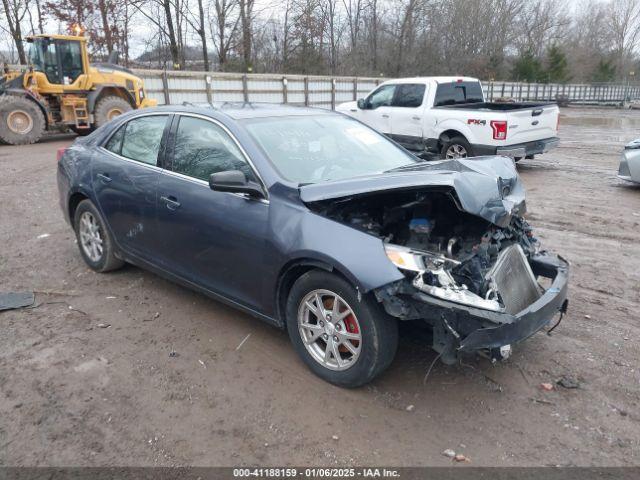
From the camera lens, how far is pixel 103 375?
3.47 m

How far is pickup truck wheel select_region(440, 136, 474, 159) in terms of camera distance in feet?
34.5

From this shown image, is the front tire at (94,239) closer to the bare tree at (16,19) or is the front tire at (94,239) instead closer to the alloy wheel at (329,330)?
the alloy wheel at (329,330)

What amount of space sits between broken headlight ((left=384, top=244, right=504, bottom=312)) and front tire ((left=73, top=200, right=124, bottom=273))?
3.12m

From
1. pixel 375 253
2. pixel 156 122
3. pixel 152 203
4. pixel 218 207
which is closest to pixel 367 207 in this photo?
pixel 375 253

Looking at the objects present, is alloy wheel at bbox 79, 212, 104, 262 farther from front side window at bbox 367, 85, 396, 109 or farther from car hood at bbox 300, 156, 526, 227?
front side window at bbox 367, 85, 396, 109

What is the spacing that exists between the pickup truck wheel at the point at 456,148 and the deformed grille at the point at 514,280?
729 centimetres

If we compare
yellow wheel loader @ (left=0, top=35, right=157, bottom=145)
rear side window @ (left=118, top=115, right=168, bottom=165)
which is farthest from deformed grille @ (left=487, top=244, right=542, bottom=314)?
yellow wheel loader @ (left=0, top=35, right=157, bottom=145)

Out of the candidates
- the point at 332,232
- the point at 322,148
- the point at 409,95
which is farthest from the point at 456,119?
the point at 332,232

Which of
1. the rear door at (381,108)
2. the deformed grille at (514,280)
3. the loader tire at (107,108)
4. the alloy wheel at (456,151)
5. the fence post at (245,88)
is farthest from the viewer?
the fence post at (245,88)

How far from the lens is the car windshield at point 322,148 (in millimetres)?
3719

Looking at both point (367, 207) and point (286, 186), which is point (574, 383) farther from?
point (286, 186)

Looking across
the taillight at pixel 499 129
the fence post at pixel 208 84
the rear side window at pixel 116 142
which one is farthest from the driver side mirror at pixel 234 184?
the fence post at pixel 208 84

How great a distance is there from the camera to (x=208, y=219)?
377 cm

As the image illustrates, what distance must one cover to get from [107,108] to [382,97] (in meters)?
8.86
